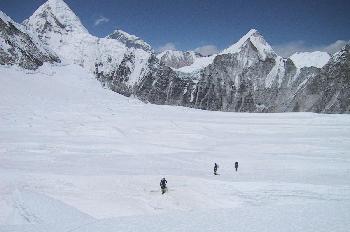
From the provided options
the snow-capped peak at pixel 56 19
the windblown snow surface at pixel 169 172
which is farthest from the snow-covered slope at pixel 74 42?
the windblown snow surface at pixel 169 172

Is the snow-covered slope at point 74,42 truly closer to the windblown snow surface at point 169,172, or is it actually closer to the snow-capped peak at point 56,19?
the snow-capped peak at point 56,19

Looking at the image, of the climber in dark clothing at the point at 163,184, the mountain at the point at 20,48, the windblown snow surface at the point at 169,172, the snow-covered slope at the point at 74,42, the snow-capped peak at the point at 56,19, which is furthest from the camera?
the snow-capped peak at the point at 56,19

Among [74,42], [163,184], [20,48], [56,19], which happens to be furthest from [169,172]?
[56,19]

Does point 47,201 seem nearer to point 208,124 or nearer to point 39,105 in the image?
point 208,124

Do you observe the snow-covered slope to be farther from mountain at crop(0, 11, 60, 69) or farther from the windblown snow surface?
the windblown snow surface

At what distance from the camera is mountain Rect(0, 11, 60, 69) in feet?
301

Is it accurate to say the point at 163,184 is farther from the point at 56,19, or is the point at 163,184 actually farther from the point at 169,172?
the point at 56,19

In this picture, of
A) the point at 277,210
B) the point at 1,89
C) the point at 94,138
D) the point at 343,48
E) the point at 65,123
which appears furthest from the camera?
the point at 343,48

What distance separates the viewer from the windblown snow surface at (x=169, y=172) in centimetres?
1797

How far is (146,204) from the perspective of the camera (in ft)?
79.2

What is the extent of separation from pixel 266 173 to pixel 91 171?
11.9 meters

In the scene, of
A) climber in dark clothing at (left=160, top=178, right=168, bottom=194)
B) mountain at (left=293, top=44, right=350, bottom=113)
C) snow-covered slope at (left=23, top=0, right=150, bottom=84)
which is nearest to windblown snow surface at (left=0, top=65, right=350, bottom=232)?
climber in dark clothing at (left=160, top=178, right=168, bottom=194)

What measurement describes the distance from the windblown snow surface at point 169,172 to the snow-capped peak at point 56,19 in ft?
387

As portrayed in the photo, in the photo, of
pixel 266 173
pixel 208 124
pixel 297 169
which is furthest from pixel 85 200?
pixel 208 124
